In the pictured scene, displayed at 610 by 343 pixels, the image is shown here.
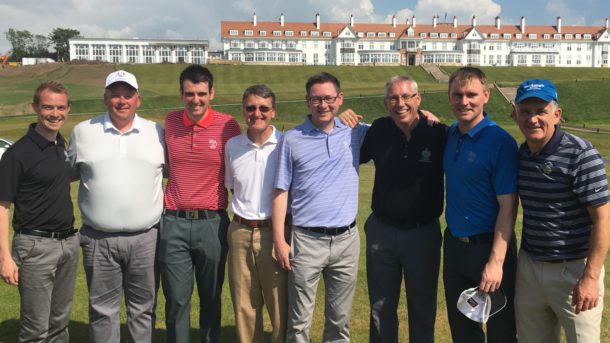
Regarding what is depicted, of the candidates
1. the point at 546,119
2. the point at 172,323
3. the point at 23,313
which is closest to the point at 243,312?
the point at 172,323

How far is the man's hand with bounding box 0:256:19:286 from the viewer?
445cm

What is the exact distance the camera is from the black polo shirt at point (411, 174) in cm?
476

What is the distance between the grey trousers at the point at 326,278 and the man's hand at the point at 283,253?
0.22 feet

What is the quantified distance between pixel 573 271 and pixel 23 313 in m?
4.61

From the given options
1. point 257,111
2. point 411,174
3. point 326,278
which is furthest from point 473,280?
point 257,111

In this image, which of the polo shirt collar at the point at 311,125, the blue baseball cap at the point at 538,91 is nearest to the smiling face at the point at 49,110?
the polo shirt collar at the point at 311,125

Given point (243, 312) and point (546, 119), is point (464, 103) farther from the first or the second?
point (243, 312)

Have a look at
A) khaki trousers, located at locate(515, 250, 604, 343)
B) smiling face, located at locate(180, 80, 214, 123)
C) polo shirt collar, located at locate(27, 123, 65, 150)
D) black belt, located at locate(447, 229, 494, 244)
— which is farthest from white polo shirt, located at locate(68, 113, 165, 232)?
khaki trousers, located at locate(515, 250, 604, 343)

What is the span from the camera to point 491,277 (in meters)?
4.25

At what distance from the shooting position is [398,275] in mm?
5023

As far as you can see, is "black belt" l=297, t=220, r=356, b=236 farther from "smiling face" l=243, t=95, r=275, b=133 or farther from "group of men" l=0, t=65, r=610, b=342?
"smiling face" l=243, t=95, r=275, b=133

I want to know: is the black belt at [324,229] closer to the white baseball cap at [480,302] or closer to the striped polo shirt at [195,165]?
the striped polo shirt at [195,165]

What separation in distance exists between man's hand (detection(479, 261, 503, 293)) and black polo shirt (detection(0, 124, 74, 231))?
3667 millimetres

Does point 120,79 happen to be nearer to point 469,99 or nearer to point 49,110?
point 49,110
